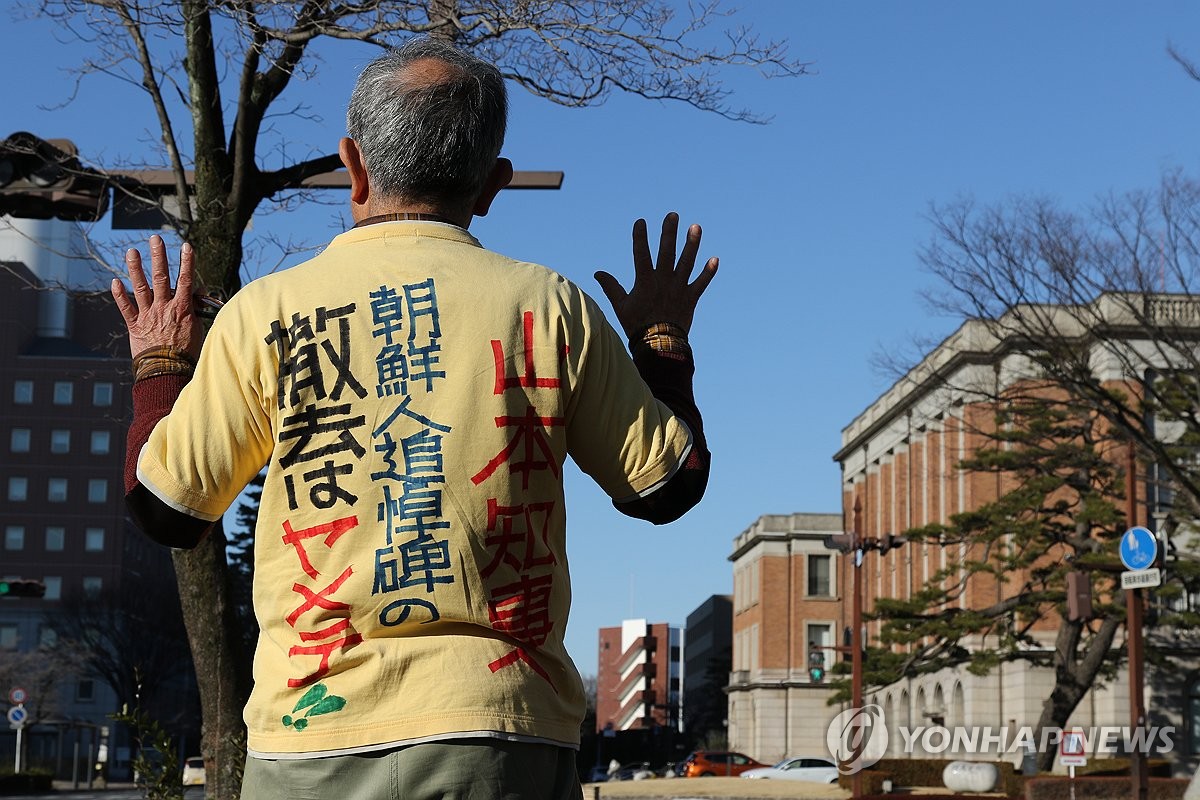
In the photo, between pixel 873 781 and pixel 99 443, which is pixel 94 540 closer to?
pixel 99 443

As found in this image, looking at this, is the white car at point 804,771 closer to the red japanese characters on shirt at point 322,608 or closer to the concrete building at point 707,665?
the concrete building at point 707,665

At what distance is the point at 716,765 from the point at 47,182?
4756 cm

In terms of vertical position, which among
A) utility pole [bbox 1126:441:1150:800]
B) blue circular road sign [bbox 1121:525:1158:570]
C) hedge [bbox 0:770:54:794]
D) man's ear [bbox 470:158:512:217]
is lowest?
hedge [bbox 0:770:54:794]

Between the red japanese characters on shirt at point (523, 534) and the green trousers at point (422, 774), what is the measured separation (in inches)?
4.3

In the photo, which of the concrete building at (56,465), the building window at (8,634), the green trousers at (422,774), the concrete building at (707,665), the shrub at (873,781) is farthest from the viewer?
the concrete building at (707,665)

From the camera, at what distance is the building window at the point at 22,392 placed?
288ft

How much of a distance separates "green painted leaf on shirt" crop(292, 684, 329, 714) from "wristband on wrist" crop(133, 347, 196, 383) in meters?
0.57

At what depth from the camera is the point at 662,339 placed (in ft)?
8.13

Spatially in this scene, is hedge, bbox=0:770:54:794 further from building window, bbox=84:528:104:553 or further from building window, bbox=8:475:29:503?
building window, bbox=8:475:29:503

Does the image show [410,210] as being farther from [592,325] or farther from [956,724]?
[956,724]

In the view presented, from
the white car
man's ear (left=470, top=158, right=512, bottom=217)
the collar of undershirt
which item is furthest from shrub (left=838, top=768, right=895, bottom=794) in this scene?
the collar of undershirt

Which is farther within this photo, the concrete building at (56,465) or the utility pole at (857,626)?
the concrete building at (56,465)

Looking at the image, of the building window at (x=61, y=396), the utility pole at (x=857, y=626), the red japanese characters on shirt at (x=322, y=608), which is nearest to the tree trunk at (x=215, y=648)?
the red japanese characters on shirt at (x=322, y=608)

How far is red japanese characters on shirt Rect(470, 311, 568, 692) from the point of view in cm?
200
